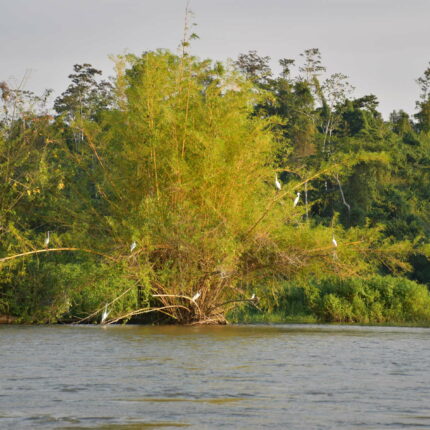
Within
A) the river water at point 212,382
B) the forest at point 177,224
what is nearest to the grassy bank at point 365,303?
the forest at point 177,224

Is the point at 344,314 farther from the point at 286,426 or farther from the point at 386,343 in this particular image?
the point at 286,426

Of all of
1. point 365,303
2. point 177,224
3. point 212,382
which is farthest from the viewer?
point 365,303

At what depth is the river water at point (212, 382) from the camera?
7.21 meters

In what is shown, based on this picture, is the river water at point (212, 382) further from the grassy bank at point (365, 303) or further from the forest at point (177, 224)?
the grassy bank at point (365, 303)

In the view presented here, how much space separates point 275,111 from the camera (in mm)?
50375

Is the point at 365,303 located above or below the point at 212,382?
above

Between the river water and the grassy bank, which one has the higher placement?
the grassy bank

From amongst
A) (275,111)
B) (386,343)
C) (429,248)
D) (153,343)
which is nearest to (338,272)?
(429,248)

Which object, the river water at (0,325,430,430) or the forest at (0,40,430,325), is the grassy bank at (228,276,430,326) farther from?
the river water at (0,325,430,430)

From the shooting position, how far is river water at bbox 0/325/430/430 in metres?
7.21

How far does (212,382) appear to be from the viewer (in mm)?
9844

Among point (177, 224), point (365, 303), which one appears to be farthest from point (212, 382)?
point (365, 303)

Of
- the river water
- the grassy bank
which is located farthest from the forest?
the river water

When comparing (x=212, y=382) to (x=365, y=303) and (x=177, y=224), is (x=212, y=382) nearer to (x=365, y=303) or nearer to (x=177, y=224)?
(x=177, y=224)
